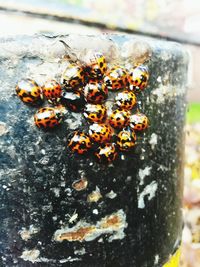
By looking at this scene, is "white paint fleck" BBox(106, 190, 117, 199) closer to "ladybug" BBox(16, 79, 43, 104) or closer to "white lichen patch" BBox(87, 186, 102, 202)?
"white lichen patch" BBox(87, 186, 102, 202)

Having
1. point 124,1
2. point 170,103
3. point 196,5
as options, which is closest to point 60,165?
point 170,103

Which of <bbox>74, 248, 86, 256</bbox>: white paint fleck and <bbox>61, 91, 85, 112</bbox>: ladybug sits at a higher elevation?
<bbox>61, 91, 85, 112</bbox>: ladybug

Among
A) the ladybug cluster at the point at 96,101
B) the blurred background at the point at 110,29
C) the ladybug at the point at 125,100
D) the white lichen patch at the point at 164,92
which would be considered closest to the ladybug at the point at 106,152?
the ladybug cluster at the point at 96,101

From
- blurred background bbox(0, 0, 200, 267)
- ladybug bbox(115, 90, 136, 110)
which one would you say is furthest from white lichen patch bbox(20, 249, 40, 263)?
blurred background bbox(0, 0, 200, 267)

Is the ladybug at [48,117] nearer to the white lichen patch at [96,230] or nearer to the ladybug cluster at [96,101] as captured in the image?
the ladybug cluster at [96,101]

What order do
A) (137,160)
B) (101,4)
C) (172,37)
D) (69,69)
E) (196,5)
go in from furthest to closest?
(101,4) < (196,5) < (172,37) < (137,160) < (69,69)

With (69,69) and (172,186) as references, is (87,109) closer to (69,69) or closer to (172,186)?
(69,69)
